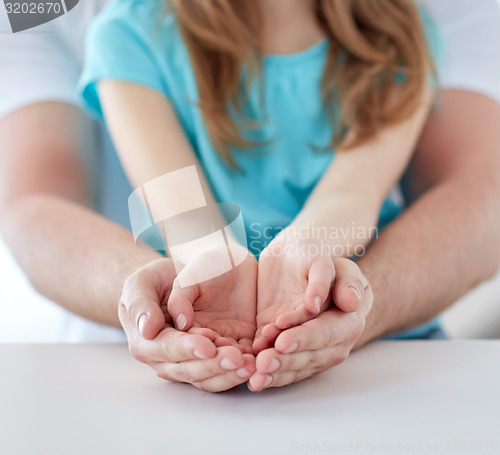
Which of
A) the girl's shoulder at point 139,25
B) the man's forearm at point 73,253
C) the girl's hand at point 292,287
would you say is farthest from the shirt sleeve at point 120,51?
the girl's hand at point 292,287

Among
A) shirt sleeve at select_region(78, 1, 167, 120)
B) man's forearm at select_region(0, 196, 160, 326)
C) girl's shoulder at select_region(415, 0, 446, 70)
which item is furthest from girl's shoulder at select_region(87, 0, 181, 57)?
girl's shoulder at select_region(415, 0, 446, 70)

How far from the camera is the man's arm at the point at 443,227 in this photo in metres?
0.44

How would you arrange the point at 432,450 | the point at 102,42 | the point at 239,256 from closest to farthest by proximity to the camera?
the point at 432,450 → the point at 239,256 → the point at 102,42

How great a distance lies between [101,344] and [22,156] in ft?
0.89

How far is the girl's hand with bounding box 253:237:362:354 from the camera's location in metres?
0.29

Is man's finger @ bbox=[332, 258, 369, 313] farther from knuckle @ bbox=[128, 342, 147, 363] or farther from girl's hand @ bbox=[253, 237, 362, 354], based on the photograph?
knuckle @ bbox=[128, 342, 147, 363]

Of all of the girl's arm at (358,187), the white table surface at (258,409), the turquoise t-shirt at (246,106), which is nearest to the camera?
the white table surface at (258,409)

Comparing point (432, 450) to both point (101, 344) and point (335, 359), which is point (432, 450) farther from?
point (101, 344)

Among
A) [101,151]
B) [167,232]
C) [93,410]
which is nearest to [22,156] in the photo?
[101,151]

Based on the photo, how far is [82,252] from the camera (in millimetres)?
466

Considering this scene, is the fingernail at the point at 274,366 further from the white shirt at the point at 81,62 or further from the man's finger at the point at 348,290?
the white shirt at the point at 81,62

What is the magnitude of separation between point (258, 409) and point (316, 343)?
0.04 m

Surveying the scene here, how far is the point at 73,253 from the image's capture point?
0.47 m

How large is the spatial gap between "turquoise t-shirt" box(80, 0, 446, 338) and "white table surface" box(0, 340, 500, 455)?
0.72 ft
